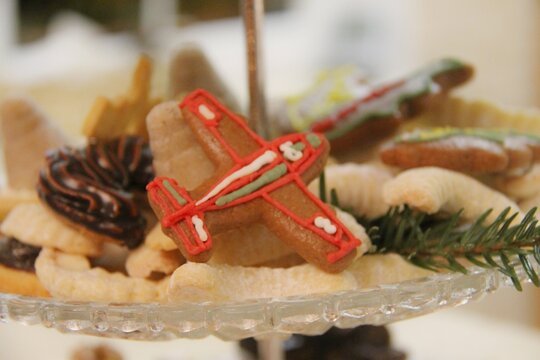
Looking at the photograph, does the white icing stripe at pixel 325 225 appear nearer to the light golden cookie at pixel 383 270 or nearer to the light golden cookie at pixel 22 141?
the light golden cookie at pixel 383 270

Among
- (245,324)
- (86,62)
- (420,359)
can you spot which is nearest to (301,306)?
(245,324)

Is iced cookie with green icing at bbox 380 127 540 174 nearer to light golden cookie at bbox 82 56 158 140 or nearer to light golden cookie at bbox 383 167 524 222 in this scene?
light golden cookie at bbox 383 167 524 222

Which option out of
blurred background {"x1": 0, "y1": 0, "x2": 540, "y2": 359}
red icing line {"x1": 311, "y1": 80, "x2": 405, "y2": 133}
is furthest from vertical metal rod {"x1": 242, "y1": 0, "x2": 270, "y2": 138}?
blurred background {"x1": 0, "y1": 0, "x2": 540, "y2": 359}

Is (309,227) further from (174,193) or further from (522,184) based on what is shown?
(522,184)

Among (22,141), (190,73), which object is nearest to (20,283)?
(22,141)

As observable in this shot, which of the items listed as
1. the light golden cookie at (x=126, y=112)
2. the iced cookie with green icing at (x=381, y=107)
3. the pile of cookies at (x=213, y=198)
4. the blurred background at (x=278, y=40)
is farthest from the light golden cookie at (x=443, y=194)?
the blurred background at (x=278, y=40)

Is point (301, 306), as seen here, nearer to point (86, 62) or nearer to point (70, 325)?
point (70, 325)
